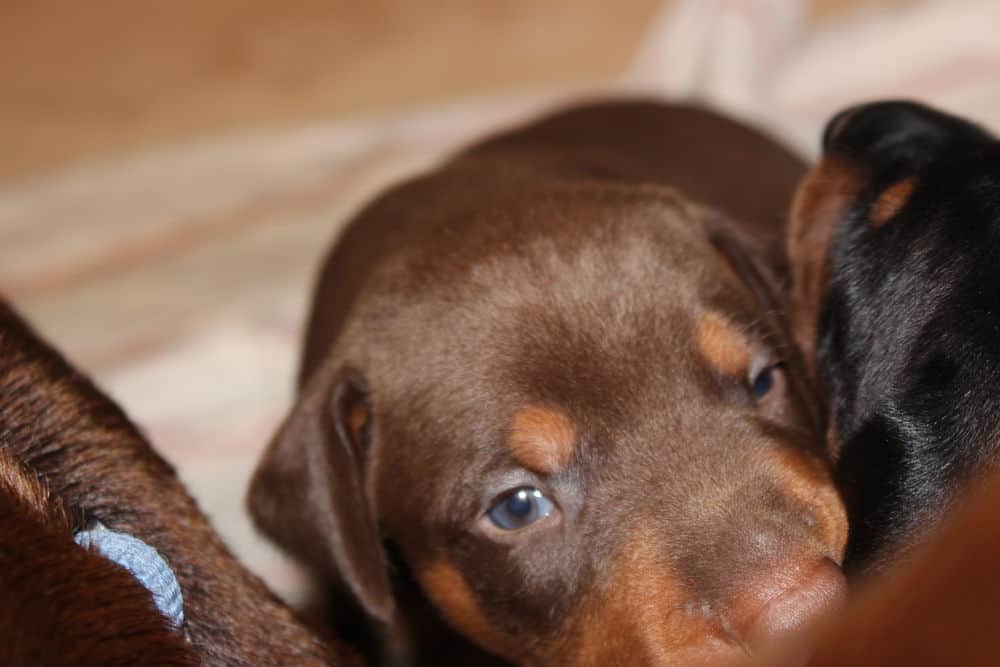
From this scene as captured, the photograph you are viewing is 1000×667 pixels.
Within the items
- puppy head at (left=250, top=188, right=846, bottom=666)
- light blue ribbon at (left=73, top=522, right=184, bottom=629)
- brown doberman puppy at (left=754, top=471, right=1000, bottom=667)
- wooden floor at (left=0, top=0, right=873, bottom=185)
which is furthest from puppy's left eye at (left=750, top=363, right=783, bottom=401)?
wooden floor at (left=0, top=0, right=873, bottom=185)

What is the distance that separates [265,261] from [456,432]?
7.99ft

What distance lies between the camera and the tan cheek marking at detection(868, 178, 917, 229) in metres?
2.58

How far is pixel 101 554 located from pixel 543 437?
3.03 feet

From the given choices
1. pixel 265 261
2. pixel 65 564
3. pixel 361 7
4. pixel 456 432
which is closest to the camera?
pixel 65 564

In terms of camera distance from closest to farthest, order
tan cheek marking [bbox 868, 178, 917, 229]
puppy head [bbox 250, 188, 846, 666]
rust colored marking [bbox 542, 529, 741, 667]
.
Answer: rust colored marking [bbox 542, 529, 741, 667], puppy head [bbox 250, 188, 846, 666], tan cheek marking [bbox 868, 178, 917, 229]

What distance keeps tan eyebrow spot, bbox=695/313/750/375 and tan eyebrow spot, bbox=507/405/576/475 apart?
0.33 meters

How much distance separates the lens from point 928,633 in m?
1.27

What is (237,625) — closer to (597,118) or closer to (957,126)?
(957,126)

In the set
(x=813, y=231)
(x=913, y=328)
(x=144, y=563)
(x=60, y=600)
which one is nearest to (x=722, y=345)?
(x=813, y=231)

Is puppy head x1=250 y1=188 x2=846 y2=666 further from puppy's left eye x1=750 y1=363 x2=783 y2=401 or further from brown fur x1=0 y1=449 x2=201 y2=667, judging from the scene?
brown fur x1=0 y1=449 x2=201 y2=667

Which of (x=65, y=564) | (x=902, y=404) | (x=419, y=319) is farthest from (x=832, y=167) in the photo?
(x=65, y=564)

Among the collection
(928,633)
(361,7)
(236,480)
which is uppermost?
(928,633)

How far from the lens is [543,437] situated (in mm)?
2607

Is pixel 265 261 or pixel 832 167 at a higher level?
pixel 832 167
